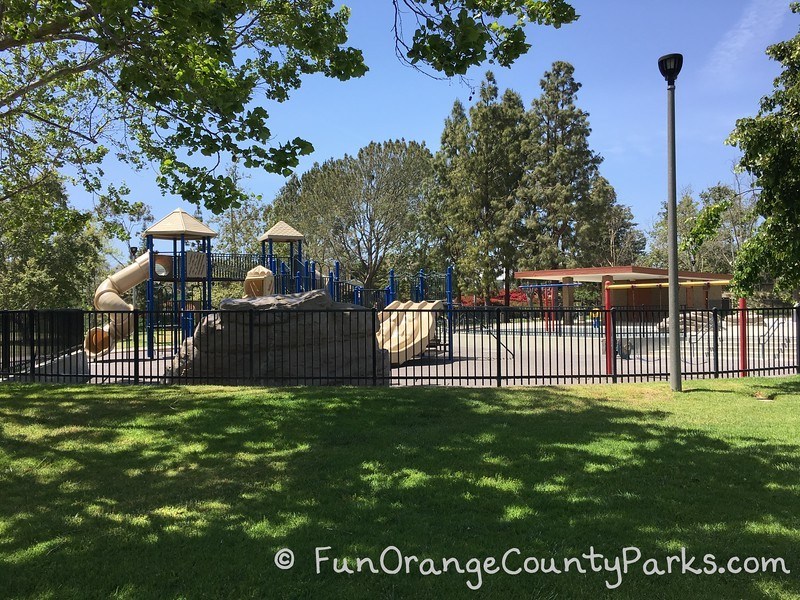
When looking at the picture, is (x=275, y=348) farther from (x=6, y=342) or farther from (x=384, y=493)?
(x=384, y=493)

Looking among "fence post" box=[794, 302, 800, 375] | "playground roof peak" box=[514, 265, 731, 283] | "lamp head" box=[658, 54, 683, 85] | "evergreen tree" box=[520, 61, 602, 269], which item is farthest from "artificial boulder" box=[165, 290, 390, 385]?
"evergreen tree" box=[520, 61, 602, 269]

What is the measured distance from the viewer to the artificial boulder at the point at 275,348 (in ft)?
36.4

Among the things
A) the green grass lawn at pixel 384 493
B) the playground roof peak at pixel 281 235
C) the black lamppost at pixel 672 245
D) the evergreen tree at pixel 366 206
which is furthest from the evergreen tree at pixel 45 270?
the black lamppost at pixel 672 245

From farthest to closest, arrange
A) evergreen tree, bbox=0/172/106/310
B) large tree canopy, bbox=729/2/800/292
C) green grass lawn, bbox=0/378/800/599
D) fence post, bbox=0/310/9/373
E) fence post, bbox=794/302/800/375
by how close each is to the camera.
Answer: evergreen tree, bbox=0/172/106/310, fence post, bbox=794/302/800/375, fence post, bbox=0/310/9/373, large tree canopy, bbox=729/2/800/292, green grass lawn, bbox=0/378/800/599

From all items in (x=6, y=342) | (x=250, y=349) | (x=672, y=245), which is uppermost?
(x=672, y=245)

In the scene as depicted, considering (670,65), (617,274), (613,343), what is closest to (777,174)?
(670,65)

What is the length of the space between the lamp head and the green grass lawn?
552 centimetres

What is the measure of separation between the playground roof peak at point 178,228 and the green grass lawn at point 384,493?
43.2ft

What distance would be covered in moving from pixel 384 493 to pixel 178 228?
18.5 meters

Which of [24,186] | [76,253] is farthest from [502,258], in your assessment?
[24,186]

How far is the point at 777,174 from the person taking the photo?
9359mm

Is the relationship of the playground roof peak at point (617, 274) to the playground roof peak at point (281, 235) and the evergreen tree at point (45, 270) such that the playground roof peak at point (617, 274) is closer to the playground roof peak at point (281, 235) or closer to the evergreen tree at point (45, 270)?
the playground roof peak at point (281, 235)

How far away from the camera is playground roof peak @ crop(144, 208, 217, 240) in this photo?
2099 centimetres

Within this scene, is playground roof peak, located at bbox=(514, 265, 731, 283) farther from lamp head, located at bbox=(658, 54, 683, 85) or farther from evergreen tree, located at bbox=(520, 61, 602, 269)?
lamp head, located at bbox=(658, 54, 683, 85)
